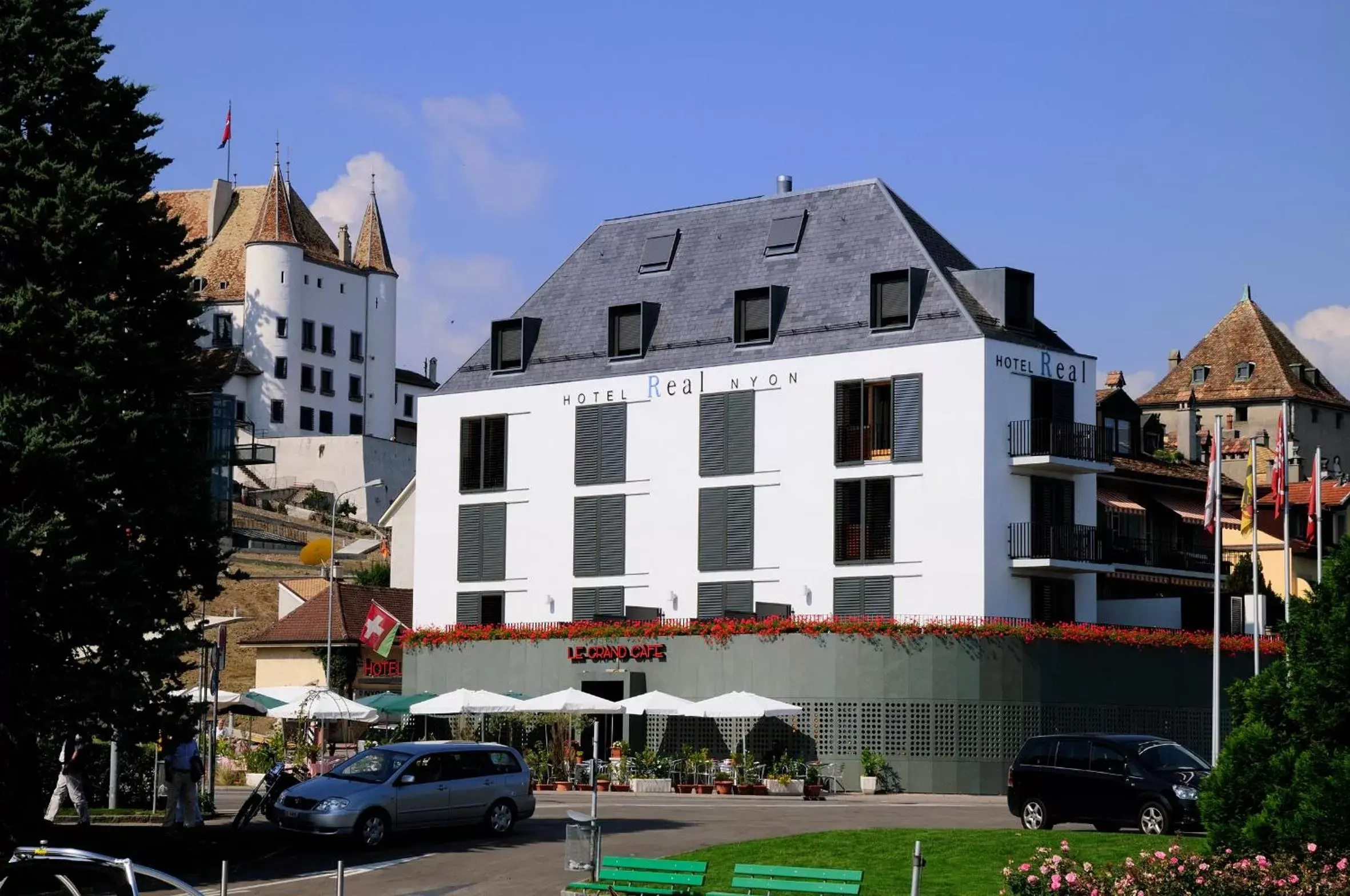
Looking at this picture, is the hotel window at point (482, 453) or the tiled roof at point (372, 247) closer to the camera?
the hotel window at point (482, 453)

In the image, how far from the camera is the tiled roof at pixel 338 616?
68.9 meters

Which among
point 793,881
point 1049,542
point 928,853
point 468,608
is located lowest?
point 928,853

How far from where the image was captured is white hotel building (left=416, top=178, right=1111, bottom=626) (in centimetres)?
5562

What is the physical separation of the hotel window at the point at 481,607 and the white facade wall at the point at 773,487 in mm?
252

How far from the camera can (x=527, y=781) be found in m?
35.9

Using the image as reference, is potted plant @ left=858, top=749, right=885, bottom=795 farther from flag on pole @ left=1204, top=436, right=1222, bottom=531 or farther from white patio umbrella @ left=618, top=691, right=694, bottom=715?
flag on pole @ left=1204, top=436, right=1222, bottom=531

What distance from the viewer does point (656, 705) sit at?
173ft

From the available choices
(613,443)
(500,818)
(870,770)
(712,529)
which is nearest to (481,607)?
(613,443)

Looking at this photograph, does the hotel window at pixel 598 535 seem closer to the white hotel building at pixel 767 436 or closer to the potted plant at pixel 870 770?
Result: the white hotel building at pixel 767 436

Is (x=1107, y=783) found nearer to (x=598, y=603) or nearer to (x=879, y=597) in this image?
(x=879, y=597)

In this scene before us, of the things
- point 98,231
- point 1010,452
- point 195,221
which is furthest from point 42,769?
point 195,221

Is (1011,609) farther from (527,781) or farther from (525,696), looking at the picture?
(527,781)

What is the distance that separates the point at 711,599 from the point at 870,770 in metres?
8.56

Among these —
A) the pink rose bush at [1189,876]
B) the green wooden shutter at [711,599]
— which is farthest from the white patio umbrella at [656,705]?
the pink rose bush at [1189,876]
